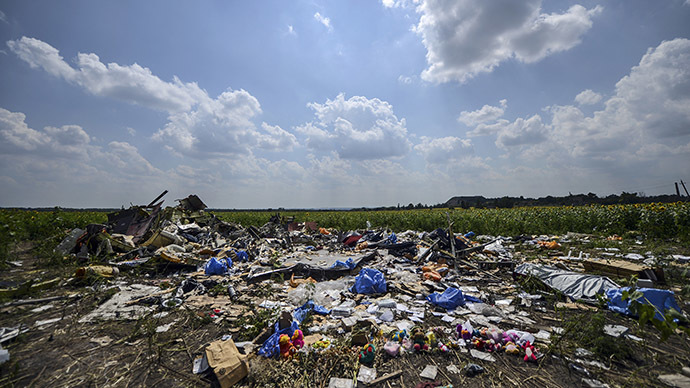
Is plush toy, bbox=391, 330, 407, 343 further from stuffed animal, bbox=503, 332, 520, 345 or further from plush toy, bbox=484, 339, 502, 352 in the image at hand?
stuffed animal, bbox=503, 332, 520, 345

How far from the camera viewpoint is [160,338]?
11.0 ft

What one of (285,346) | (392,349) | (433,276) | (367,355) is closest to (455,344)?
(392,349)

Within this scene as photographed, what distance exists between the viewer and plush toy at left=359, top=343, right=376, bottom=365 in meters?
2.84

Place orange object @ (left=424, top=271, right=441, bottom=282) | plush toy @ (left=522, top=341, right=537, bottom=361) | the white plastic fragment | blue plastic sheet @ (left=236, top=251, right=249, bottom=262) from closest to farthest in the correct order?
the white plastic fragment, plush toy @ (left=522, top=341, right=537, bottom=361), orange object @ (left=424, top=271, right=441, bottom=282), blue plastic sheet @ (left=236, top=251, right=249, bottom=262)

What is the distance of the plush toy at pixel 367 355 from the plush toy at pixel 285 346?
32.1 inches

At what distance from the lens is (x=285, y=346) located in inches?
119

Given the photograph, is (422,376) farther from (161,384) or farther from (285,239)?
(285,239)

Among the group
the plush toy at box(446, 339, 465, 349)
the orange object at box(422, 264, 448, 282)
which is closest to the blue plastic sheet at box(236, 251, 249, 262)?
the orange object at box(422, 264, 448, 282)

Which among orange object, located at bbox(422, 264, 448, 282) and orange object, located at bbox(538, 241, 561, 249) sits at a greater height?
orange object, located at bbox(538, 241, 561, 249)

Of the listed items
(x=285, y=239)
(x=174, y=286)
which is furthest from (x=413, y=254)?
(x=174, y=286)

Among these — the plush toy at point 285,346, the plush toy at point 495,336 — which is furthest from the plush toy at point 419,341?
the plush toy at point 285,346

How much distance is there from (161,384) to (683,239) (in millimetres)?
13005

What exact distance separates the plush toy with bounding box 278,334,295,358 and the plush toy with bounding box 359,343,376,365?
0.81m

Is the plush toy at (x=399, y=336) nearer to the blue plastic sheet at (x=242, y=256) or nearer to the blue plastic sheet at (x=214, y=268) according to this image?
the blue plastic sheet at (x=214, y=268)
